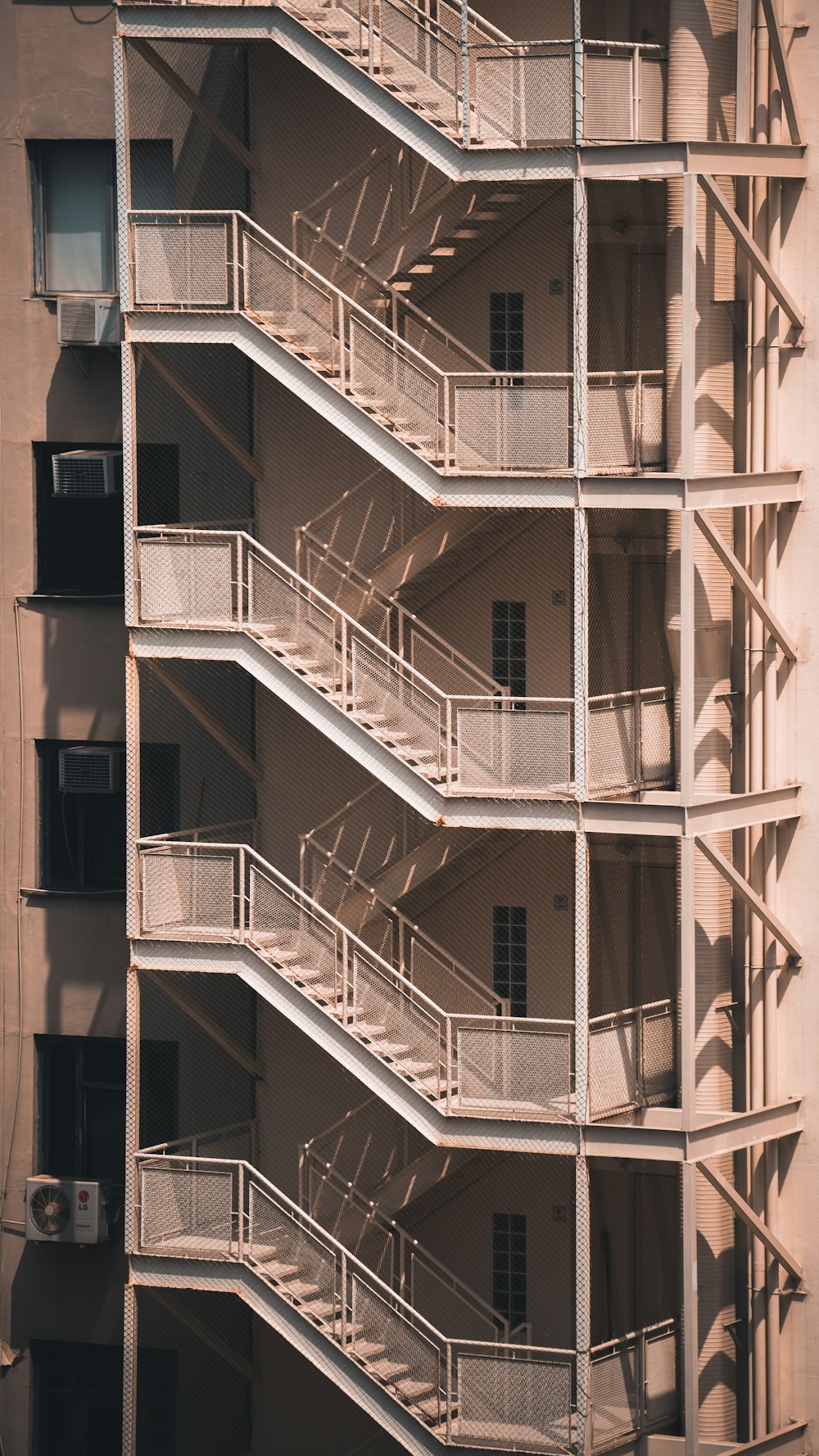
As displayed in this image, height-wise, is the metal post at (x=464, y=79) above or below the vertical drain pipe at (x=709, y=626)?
above

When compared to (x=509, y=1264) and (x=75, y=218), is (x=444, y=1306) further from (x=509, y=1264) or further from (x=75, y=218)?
(x=75, y=218)

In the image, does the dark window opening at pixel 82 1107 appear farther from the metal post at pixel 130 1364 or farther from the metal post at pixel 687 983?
the metal post at pixel 687 983

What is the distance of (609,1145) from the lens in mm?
23359

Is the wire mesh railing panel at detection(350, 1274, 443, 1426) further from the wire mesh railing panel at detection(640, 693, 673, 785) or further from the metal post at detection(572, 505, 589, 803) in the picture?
the wire mesh railing panel at detection(640, 693, 673, 785)

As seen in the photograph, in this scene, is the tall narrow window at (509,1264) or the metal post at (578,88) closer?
the metal post at (578,88)

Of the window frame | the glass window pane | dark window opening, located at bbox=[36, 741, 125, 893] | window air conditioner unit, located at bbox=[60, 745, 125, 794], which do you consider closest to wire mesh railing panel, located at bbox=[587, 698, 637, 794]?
window air conditioner unit, located at bbox=[60, 745, 125, 794]

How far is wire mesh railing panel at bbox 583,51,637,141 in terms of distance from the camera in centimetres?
2303

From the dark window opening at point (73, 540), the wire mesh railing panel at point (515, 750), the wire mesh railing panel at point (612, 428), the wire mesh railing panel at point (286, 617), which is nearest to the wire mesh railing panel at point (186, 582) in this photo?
the wire mesh railing panel at point (286, 617)

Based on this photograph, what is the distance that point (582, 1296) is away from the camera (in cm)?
2325

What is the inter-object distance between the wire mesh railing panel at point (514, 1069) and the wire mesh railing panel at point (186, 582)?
17.4 ft

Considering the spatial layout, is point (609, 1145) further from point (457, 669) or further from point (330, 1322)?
point (457, 669)

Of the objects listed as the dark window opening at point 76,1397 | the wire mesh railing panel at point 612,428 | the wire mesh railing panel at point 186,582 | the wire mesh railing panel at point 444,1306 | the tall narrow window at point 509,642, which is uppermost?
the wire mesh railing panel at point 612,428

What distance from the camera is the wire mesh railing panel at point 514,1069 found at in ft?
76.7

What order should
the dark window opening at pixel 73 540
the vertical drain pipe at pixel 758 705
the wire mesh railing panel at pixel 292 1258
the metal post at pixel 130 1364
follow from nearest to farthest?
the wire mesh railing panel at pixel 292 1258, the vertical drain pipe at pixel 758 705, the metal post at pixel 130 1364, the dark window opening at pixel 73 540
